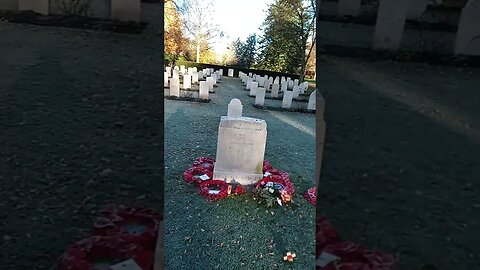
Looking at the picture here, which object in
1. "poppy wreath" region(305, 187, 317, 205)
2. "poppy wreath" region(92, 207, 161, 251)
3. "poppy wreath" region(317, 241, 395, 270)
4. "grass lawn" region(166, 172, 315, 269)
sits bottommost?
"grass lawn" region(166, 172, 315, 269)

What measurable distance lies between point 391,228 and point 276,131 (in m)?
6.83

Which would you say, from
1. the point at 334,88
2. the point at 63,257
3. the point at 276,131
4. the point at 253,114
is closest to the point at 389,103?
the point at 334,88

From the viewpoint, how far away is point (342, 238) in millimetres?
941

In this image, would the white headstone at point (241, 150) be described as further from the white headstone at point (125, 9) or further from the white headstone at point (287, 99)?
the white headstone at point (287, 99)

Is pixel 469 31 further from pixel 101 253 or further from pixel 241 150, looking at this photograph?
pixel 241 150

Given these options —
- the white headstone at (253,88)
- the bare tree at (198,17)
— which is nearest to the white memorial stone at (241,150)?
the bare tree at (198,17)

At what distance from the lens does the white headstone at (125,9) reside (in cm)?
80

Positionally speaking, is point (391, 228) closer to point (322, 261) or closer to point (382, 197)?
point (382, 197)

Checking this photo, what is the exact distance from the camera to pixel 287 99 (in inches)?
376

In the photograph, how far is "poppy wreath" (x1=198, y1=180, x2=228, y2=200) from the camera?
404 centimetres

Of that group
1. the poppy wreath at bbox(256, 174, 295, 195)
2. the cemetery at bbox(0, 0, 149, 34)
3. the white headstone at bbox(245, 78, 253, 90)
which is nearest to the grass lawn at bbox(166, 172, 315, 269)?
the poppy wreath at bbox(256, 174, 295, 195)

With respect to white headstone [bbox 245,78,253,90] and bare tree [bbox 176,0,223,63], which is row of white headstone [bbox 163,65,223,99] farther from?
bare tree [bbox 176,0,223,63]

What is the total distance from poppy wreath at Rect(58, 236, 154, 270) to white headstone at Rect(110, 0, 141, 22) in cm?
58

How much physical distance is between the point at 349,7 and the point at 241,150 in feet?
11.9
